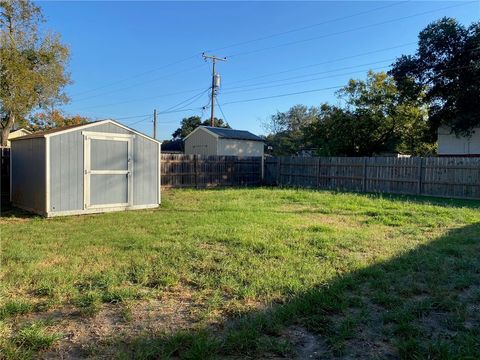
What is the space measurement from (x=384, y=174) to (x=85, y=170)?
37.1 feet

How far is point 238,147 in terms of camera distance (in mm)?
27094

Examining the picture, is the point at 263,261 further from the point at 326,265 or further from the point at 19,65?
the point at 19,65

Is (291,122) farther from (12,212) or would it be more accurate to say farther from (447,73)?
(12,212)

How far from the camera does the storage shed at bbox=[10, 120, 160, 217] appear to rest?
9.04m

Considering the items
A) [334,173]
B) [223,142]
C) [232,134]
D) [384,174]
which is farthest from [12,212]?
[232,134]

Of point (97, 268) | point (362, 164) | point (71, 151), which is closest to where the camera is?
point (97, 268)

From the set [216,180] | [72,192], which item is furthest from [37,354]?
[216,180]

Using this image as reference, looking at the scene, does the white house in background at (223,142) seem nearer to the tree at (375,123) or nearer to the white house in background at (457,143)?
the tree at (375,123)

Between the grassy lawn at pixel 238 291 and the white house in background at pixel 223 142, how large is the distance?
18679 millimetres

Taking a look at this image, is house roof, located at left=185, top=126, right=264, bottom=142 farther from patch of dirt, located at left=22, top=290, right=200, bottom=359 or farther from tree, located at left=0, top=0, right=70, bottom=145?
patch of dirt, located at left=22, top=290, right=200, bottom=359

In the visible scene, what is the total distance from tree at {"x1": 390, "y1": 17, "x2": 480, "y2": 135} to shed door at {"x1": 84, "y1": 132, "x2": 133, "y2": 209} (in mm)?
17857

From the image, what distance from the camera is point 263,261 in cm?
524

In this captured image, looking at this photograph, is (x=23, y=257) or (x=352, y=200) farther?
(x=352, y=200)

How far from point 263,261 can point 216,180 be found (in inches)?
513
